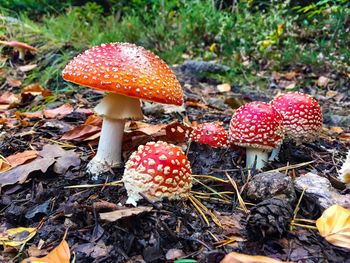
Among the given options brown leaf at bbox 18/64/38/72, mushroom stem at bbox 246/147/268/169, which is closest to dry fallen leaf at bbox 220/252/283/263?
mushroom stem at bbox 246/147/268/169

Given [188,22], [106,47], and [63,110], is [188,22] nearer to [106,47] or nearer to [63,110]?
[63,110]

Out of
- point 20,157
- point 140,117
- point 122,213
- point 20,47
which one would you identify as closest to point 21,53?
point 20,47

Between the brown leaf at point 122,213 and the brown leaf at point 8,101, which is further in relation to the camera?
the brown leaf at point 8,101

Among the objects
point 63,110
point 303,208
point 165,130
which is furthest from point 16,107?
point 303,208

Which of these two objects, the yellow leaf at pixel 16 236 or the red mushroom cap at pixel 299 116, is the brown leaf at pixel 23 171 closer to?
the yellow leaf at pixel 16 236

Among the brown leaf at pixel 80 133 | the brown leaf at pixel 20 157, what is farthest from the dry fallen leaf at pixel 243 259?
the brown leaf at pixel 80 133

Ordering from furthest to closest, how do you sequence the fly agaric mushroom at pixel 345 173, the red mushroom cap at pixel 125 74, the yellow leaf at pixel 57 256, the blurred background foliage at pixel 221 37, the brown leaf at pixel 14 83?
the blurred background foliage at pixel 221 37 → the brown leaf at pixel 14 83 → the fly agaric mushroom at pixel 345 173 → the red mushroom cap at pixel 125 74 → the yellow leaf at pixel 57 256
